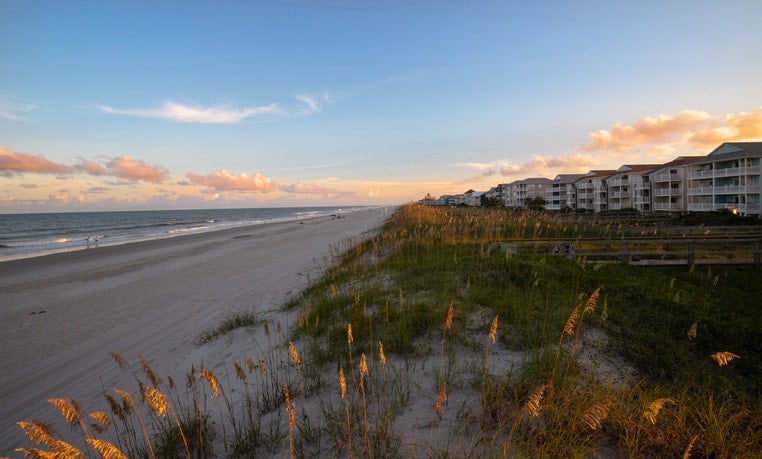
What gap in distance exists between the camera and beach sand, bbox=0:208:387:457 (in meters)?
6.04

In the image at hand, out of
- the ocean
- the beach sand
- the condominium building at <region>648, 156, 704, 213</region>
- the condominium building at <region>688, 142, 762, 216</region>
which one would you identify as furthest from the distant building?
the beach sand

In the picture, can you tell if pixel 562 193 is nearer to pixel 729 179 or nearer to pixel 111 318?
pixel 729 179

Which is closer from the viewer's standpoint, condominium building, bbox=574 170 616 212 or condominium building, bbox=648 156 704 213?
condominium building, bbox=648 156 704 213

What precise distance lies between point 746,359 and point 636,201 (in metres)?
68.1

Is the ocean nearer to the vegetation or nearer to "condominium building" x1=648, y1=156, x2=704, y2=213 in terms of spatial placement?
the vegetation

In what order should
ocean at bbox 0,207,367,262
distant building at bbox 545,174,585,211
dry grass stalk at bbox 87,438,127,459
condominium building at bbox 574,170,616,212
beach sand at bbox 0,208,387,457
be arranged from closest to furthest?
dry grass stalk at bbox 87,438,127,459
beach sand at bbox 0,208,387,457
ocean at bbox 0,207,367,262
condominium building at bbox 574,170,616,212
distant building at bbox 545,174,585,211

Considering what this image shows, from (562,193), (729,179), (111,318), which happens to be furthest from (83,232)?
(562,193)

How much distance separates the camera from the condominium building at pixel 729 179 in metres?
38.8

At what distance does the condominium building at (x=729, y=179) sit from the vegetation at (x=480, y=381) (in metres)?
44.2

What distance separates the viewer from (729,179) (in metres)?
42.5

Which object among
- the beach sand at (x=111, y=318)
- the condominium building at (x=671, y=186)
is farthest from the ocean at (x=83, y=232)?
the condominium building at (x=671, y=186)

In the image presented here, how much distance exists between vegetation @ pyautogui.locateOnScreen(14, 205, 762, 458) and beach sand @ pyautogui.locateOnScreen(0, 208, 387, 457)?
754 mm

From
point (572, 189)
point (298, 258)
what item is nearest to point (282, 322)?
point (298, 258)

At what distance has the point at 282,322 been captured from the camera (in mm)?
7613
